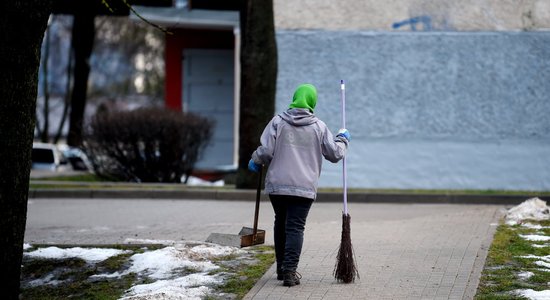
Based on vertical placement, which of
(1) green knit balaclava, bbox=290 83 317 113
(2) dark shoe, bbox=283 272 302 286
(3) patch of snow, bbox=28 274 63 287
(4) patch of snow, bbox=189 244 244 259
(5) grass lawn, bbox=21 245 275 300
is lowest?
(3) patch of snow, bbox=28 274 63 287

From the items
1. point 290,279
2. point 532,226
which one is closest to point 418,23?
point 532,226

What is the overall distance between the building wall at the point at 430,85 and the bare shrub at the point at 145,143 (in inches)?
87.6

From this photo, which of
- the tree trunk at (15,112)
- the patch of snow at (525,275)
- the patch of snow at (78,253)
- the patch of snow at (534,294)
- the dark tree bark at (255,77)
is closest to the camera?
the tree trunk at (15,112)

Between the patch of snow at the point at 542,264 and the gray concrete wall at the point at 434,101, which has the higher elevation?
the gray concrete wall at the point at 434,101

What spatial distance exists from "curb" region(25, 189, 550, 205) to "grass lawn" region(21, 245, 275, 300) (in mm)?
6170

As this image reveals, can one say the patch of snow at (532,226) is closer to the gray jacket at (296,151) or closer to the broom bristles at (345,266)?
the broom bristles at (345,266)

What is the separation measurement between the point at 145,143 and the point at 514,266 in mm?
12767

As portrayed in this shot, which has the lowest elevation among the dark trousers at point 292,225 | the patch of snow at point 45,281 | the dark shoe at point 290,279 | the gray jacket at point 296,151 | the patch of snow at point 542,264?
the patch of snow at point 45,281

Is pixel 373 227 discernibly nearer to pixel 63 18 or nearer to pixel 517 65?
pixel 517 65

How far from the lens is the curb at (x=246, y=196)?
52.0 feet

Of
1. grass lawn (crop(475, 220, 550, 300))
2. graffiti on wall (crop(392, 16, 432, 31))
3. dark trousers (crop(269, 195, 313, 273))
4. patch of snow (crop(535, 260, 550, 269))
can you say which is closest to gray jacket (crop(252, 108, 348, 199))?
dark trousers (crop(269, 195, 313, 273))

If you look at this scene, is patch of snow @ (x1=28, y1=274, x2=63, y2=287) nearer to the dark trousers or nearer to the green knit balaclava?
the dark trousers

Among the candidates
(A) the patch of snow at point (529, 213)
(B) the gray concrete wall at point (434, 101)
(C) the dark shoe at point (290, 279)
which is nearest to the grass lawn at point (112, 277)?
(C) the dark shoe at point (290, 279)

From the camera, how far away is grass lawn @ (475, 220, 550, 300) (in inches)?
314
